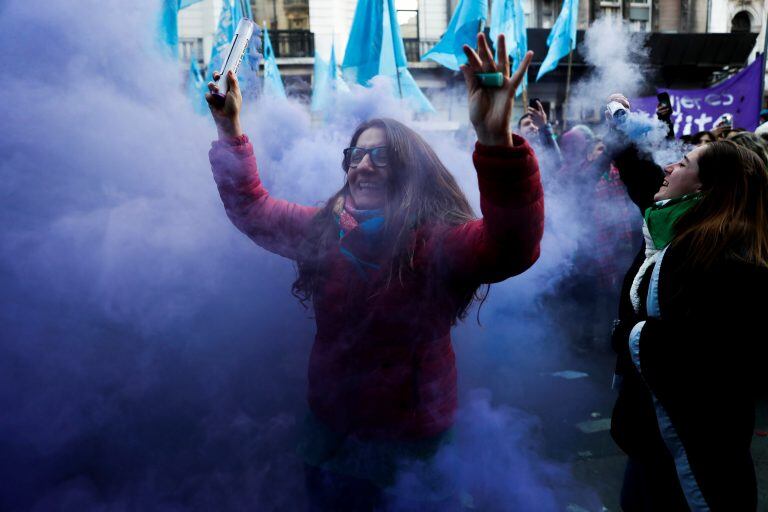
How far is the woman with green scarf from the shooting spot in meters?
1.52

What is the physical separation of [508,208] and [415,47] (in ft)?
53.2

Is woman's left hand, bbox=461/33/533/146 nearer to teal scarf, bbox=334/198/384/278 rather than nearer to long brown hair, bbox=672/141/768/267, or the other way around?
teal scarf, bbox=334/198/384/278

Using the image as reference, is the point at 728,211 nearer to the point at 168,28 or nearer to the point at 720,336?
the point at 720,336

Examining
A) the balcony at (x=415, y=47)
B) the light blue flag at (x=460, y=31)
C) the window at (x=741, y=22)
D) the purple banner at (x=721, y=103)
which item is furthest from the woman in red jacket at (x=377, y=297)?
the window at (x=741, y=22)

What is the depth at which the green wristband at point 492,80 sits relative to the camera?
113cm

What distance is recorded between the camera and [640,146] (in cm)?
237

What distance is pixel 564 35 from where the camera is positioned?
20.2 ft

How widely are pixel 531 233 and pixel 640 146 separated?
1438mm

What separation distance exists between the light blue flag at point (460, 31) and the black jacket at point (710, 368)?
176 inches

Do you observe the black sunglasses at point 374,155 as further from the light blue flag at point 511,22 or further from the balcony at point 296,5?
the balcony at point 296,5

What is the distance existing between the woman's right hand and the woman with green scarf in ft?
4.29

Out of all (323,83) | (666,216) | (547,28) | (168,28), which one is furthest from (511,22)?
(547,28)

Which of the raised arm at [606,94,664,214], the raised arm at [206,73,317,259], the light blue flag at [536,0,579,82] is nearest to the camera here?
the raised arm at [206,73,317,259]

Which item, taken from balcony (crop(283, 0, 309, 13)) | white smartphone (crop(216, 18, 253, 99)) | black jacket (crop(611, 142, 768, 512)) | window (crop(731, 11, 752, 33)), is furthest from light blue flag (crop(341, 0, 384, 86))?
window (crop(731, 11, 752, 33))
